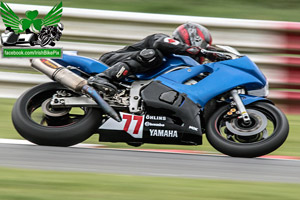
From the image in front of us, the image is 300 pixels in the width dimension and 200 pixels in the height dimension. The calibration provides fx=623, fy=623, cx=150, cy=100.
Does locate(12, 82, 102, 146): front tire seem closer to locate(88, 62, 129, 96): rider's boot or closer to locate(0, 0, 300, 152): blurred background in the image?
locate(88, 62, 129, 96): rider's boot

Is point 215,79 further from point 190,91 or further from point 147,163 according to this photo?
point 147,163

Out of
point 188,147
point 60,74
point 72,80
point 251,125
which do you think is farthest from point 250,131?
point 60,74

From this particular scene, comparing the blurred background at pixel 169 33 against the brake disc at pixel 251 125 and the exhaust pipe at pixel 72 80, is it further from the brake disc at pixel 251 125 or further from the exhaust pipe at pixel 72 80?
the brake disc at pixel 251 125

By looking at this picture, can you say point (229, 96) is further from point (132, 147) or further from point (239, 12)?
point (239, 12)

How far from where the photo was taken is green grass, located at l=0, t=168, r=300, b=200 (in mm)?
3877

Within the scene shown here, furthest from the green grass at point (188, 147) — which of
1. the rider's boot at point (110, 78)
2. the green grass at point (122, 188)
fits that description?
the green grass at point (122, 188)

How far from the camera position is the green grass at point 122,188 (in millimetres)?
3877

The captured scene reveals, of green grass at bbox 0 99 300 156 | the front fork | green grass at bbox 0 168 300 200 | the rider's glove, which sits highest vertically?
the rider's glove

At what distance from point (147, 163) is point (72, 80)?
3.60 feet

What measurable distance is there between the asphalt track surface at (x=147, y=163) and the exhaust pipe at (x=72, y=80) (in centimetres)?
38

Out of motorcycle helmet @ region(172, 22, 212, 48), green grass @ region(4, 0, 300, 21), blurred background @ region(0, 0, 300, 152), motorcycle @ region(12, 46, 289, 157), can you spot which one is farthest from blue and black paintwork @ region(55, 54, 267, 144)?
green grass @ region(4, 0, 300, 21)

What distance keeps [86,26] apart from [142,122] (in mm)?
2286

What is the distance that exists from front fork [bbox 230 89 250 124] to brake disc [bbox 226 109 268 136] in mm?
62

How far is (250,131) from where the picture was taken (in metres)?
5.36
